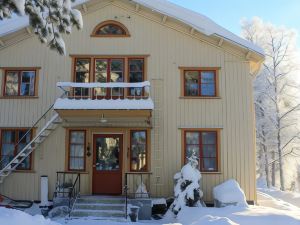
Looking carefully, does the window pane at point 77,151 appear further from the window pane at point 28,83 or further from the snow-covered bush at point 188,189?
the snow-covered bush at point 188,189

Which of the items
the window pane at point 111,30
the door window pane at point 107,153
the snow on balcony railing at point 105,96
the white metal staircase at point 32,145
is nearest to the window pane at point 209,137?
the snow on balcony railing at point 105,96

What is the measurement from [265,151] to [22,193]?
21411 millimetres

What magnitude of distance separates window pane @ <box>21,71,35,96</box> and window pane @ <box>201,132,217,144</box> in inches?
288

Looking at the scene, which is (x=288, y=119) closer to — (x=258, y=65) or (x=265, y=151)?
(x=265, y=151)

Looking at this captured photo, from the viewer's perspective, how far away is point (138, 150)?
16047mm

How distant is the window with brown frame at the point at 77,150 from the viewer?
16.0 m

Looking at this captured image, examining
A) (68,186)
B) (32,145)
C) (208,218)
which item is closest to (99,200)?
(68,186)

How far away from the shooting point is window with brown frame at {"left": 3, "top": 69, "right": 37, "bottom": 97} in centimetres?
1669

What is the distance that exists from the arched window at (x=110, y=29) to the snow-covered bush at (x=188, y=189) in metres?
6.22

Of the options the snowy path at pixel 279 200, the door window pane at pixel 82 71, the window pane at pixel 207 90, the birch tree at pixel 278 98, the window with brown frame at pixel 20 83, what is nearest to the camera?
the window pane at pixel 207 90

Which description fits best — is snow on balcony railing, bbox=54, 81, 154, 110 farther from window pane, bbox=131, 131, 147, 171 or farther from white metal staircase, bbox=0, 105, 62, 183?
window pane, bbox=131, 131, 147, 171

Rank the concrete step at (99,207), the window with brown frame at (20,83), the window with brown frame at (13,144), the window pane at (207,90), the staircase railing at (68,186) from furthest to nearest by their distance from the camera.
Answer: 1. the window with brown frame at (20,83)
2. the window pane at (207,90)
3. the window with brown frame at (13,144)
4. the staircase railing at (68,186)
5. the concrete step at (99,207)

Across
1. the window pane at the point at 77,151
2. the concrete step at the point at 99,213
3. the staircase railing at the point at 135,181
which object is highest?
the window pane at the point at 77,151

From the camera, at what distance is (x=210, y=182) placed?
15828 millimetres
